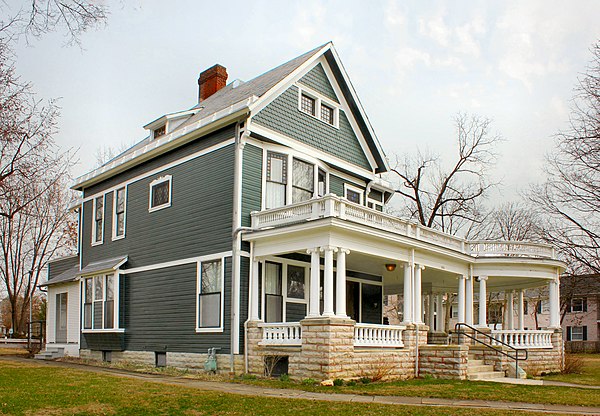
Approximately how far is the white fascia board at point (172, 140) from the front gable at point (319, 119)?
0.76 metres

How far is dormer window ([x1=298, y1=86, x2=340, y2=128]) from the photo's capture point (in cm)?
2164

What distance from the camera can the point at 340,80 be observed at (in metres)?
23.0

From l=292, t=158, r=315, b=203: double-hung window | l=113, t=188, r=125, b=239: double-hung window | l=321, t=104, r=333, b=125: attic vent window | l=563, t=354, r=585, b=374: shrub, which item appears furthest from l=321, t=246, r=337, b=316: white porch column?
l=563, t=354, r=585, b=374: shrub

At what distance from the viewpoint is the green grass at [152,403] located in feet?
35.2

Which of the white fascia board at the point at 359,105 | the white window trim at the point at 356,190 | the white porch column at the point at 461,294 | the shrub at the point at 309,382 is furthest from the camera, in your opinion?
the white window trim at the point at 356,190

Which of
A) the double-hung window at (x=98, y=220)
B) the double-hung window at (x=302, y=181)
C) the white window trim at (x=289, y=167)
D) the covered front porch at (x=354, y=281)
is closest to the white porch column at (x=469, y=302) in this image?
the covered front porch at (x=354, y=281)

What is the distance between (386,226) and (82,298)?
42.5 ft

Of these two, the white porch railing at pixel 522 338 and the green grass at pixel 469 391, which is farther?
the white porch railing at pixel 522 338

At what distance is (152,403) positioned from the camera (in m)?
11.4

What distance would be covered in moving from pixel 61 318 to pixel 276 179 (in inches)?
556

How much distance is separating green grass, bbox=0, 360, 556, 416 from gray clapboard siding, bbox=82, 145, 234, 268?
257 inches

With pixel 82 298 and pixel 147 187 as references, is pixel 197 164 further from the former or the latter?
pixel 82 298

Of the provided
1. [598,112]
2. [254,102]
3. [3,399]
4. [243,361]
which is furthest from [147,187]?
[598,112]

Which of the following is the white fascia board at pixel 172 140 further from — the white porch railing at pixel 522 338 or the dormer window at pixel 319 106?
the white porch railing at pixel 522 338
